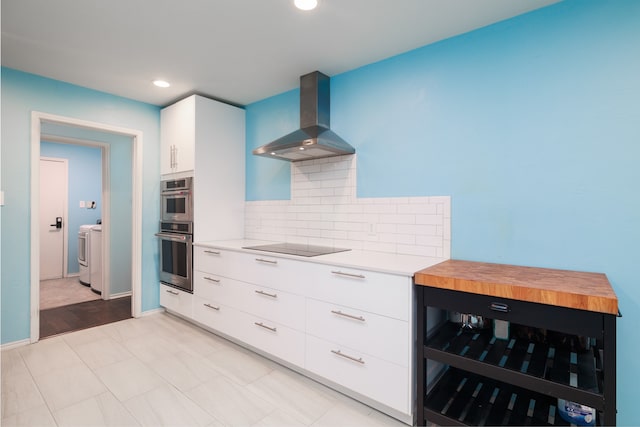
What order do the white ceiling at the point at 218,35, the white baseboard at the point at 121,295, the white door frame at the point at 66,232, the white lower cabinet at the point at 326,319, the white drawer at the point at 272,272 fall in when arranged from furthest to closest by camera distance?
the white door frame at the point at 66,232 < the white baseboard at the point at 121,295 < the white drawer at the point at 272,272 < the white ceiling at the point at 218,35 < the white lower cabinet at the point at 326,319

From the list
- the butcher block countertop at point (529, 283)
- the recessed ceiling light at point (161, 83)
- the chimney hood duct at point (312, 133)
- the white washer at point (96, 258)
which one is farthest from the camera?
the white washer at point (96, 258)

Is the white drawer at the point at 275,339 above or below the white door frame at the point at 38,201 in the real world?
below

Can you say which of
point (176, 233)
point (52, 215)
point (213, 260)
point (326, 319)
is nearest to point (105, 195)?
point (176, 233)

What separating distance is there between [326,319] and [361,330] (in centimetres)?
27

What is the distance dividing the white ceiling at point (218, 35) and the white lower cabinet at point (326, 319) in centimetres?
159

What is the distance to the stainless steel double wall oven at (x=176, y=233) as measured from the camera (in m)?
3.19

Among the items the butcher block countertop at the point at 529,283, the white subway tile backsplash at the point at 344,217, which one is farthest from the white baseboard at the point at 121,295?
the butcher block countertop at the point at 529,283

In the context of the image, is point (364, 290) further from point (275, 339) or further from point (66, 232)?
point (66, 232)

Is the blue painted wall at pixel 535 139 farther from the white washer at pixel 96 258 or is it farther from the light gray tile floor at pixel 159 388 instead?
the white washer at pixel 96 258

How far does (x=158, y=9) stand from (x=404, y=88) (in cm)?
172

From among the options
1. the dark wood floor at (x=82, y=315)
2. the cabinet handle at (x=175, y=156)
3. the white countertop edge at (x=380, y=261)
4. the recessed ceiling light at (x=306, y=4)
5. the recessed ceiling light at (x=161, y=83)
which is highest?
the recessed ceiling light at (x=161, y=83)

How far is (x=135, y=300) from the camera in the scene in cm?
345

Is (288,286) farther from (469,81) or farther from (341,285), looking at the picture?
(469,81)

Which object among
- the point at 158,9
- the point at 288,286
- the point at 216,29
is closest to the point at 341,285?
the point at 288,286
